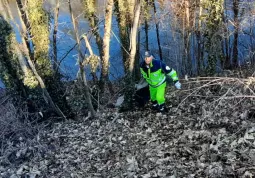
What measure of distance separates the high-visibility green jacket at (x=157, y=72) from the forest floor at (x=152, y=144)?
851mm

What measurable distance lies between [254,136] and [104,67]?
4.84 metres

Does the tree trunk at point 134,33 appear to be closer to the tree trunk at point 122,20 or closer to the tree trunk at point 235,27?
the tree trunk at point 122,20

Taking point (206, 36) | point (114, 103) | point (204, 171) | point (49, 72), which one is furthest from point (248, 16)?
point (204, 171)

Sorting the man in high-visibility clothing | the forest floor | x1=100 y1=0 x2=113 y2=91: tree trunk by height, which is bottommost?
the forest floor

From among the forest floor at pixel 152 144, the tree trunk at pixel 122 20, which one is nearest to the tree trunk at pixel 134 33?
the forest floor at pixel 152 144

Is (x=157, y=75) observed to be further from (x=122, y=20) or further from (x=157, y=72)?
(x=122, y=20)

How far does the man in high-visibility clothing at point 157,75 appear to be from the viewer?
8.42 metres

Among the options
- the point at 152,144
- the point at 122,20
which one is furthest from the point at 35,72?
the point at 152,144

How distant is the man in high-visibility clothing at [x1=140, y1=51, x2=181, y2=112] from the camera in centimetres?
842

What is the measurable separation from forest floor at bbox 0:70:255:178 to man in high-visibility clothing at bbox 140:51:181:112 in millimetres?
417

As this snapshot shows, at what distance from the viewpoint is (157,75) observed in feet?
27.9

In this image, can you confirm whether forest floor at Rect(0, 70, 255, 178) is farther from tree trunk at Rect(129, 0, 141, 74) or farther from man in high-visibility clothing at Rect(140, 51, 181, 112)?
tree trunk at Rect(129, 0, 141, 74)

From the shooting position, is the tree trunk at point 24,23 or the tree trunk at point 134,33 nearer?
the tree trunk at point 134,33

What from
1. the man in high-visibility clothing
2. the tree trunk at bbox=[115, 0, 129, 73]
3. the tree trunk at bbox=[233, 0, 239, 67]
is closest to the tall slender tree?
the tree trunk at bbox=[115, 0, 129, 73]
